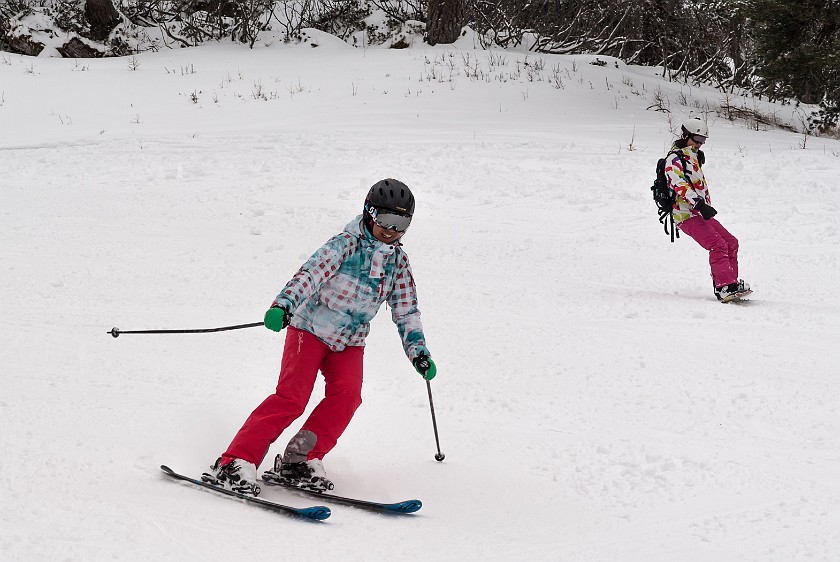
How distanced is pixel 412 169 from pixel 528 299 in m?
4.38

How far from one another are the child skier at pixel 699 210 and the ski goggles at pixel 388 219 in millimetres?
4614

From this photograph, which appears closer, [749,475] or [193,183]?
[749,475]

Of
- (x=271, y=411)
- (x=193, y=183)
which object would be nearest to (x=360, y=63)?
(x=193, y=183)

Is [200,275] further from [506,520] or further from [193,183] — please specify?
[506,520]

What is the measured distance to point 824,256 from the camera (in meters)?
9.30

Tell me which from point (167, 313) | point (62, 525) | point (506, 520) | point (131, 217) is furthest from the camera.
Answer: point (131, 217)

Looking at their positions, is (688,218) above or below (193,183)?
above

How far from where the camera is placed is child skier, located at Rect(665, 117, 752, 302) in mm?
8008

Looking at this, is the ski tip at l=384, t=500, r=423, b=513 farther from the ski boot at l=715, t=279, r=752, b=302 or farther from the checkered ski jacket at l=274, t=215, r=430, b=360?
the ski boot at l=715, t=279, r=752, b=302

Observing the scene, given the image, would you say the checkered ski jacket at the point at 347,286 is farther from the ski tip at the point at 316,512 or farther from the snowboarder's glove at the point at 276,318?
the ski tip at the point at 316,512

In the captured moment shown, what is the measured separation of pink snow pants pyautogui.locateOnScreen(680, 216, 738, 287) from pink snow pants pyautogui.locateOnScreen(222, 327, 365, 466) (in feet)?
15.4

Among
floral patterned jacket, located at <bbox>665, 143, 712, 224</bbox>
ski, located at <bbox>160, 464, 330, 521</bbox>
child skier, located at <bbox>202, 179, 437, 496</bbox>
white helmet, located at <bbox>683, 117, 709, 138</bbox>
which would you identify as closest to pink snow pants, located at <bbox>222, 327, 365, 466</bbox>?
child skier, located at <bbox>202, 179, 437, 496</bbox>

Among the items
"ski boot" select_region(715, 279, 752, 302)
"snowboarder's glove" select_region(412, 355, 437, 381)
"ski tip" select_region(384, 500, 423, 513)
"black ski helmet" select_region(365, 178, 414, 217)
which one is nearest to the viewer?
"ski tip" select_region(384, 500, 423, 513)

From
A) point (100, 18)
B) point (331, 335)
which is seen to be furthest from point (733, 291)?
point (100, 18)
